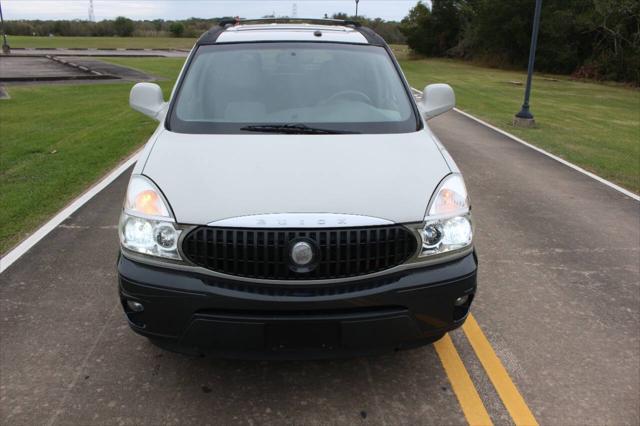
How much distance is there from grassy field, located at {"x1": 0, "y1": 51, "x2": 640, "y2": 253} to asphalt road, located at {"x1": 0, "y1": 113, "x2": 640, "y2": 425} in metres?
1.48

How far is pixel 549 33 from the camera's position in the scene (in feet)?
111

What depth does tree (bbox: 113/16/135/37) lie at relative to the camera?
82375 mm

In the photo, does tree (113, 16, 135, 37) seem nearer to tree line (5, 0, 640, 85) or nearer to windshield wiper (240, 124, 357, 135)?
tree line (5, 0, 640, 85)

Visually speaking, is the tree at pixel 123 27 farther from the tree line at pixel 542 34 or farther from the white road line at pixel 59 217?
the white road line at pixel 59 217

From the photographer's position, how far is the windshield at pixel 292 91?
380cm

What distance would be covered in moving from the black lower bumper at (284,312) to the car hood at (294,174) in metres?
0.33

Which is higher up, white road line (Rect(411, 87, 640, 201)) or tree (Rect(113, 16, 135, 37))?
tree (Rect(113, 16, 135, 37))

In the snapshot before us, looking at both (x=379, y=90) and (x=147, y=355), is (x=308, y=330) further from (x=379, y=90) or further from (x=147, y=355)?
(x=379, y=90)

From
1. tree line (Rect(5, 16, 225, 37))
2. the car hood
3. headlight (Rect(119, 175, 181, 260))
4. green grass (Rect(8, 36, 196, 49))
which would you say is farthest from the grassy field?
tree line (Rect(5, 16, 225, 37))

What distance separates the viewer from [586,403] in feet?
10.4

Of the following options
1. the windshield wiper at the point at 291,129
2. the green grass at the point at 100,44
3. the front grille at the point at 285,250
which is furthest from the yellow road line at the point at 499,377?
the green grass at the point at 100,44

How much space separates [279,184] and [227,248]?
44 centimetres

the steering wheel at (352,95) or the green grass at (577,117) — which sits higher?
the steering wheel at (352,95)

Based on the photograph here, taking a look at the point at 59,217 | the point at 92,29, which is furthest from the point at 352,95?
the point at 92,29
